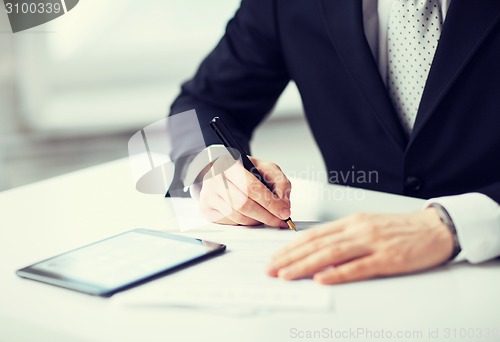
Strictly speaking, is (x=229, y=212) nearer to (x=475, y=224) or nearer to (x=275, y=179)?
(x=275, y=179)

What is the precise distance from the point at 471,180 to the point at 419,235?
0.60 metres

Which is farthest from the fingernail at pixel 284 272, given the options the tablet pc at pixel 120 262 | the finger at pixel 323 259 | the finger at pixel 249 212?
the finger at pixel 249 212

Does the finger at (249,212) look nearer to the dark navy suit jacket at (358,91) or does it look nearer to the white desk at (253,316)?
the white desk at (253,316)

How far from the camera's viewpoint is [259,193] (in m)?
1.15

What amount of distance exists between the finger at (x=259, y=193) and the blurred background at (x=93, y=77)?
1.92m

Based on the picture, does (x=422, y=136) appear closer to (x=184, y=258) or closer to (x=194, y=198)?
(x=194, y=198)

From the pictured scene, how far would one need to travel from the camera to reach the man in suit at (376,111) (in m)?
0.95

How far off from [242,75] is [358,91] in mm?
377

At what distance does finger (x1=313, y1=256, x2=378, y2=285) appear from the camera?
0.89 m

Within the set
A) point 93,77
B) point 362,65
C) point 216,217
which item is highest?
point 362,65

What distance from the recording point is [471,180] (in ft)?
4.89

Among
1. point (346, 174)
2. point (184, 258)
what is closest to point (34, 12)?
point (346, 174)
